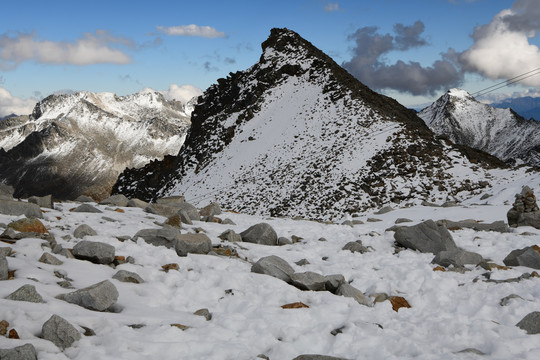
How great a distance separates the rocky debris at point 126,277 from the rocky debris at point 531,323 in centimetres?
619

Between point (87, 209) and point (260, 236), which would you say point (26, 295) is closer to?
point (260, 236)

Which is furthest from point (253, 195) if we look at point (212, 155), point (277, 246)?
point (277, 246)

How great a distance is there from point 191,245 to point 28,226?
3.55 meters

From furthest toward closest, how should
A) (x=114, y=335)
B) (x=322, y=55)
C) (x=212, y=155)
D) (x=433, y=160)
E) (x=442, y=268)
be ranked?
(x=322, y=55) → (x=212, y=155) → (x=433, y=160) → (x=442, y=268) → (x=114, y=335)

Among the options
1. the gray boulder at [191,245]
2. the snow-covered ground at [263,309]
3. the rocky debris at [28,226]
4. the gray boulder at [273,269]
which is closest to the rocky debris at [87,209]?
the snow-covered ground at [263,309]

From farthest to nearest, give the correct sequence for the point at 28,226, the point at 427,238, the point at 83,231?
the point at 427,238
the point at 83,231
the point at 28,226

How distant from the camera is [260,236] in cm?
1170

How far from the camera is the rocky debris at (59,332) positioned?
4449 millimetres

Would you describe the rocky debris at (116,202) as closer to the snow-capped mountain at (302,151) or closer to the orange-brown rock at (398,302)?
the orange-brown rock at (398,302)

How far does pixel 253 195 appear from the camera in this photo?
32.7 metres

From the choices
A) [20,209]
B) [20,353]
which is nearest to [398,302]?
[20,353]

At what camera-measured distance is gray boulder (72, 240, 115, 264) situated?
7.76 metres

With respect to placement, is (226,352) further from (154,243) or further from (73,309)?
(154,243)

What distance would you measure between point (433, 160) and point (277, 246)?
2265 centimetres
